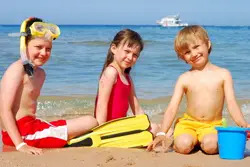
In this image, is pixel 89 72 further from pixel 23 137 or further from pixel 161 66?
pixel 23 137

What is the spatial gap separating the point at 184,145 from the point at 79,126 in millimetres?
937

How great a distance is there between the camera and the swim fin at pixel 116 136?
405 cm

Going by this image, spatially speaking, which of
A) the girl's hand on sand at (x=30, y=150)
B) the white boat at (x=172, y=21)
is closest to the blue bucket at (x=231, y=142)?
the girl's hand on sand at (x=30, y=150)

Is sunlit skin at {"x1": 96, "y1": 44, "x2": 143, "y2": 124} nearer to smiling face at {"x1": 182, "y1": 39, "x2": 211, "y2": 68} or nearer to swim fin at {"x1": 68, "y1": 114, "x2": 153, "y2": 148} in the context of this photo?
swim fin at {"x1": 68, "y1": 114, "x2": 153, "y2": 148}

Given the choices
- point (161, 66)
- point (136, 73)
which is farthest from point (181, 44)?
point (161, 66)

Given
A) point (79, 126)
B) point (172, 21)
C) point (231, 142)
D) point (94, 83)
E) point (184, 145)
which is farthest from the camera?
point (172, 21)

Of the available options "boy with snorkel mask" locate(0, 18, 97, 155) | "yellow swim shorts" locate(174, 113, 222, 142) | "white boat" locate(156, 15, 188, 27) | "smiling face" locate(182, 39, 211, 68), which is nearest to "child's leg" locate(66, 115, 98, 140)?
"boy with snorkel mask" locate(0, 18, 97, 155)

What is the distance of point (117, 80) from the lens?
434 centimetres

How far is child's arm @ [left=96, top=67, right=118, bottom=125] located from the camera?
4.23 meters

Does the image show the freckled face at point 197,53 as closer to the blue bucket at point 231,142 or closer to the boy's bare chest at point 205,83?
the boy's bare chest at point 205,83

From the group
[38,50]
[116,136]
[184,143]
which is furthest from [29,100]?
[184,143]

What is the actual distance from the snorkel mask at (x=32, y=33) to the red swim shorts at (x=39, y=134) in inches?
16.4

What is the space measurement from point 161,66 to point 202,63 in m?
7.16

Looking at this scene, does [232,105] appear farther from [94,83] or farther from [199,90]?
[94,83]
